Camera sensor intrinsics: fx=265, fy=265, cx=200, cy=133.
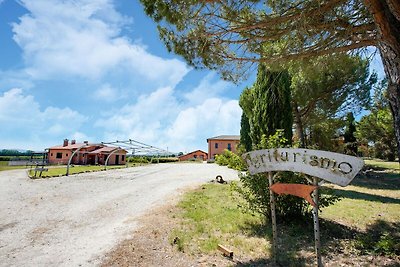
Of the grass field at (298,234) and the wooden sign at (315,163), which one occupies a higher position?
the wooden sign at (315,163)

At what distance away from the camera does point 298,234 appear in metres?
5.00

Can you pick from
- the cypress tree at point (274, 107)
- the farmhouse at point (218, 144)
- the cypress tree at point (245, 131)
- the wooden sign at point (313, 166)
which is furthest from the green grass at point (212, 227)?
the farmhouse at point (218, 144)

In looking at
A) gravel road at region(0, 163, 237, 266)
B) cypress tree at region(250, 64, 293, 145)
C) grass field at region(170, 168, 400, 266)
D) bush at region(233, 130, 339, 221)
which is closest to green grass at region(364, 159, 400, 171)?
cypress tree at region(250, 64, 293, 145)

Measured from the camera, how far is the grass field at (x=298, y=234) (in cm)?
403

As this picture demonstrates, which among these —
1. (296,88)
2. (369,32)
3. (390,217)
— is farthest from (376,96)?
(369,32)

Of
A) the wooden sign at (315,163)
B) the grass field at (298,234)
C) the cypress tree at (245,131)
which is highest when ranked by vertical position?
the cypress tree at (245,131)

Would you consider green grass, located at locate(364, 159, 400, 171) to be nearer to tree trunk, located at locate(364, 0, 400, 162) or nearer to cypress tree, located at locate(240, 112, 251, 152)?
cypress tree, located at locate(240, 112, 251, 152)

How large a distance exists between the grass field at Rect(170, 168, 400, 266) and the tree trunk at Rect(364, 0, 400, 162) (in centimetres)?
175

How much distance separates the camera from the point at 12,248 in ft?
13.7

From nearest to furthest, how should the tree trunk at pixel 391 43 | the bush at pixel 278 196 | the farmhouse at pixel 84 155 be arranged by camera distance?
the tree trunk at pixel 391 43 → the bush at pixel 278 196 → the farmhouse at pixel 84 155

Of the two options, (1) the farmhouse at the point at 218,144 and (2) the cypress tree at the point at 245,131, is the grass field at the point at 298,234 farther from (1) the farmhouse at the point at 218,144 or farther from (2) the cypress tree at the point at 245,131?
(1) the farmhouse at the point at 218,144

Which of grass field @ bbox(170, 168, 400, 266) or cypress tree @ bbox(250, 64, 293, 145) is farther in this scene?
cypress tree @ bbox(250, 64, 293, 145)

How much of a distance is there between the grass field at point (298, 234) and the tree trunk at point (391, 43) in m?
1.75

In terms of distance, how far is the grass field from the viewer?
13.2 ft
